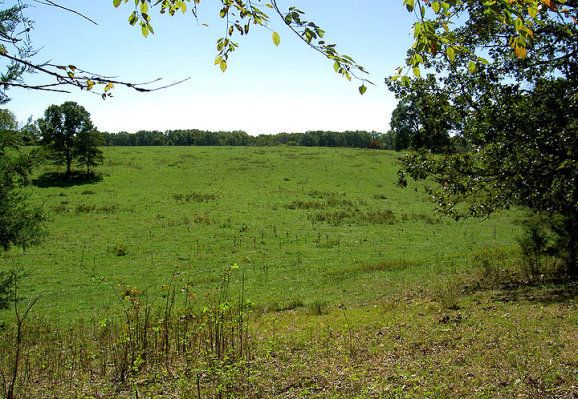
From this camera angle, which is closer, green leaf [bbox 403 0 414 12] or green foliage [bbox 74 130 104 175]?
green leaf [bbox 403 0 414 12]

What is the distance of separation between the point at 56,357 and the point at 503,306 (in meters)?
10.9

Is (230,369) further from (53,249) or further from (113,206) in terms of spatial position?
A: (113,206)

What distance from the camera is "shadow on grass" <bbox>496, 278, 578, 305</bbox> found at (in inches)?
469

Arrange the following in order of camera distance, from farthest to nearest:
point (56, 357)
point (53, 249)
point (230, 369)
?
point (53, 249) < point (56, 357) < point (230, 369)

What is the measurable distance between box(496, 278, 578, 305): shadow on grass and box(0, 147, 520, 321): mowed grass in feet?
10.4

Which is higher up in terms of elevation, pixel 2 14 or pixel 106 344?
pixel 2 14

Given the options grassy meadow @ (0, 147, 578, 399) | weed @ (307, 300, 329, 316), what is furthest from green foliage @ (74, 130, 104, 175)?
weed @ (307, 300, 329, 316)

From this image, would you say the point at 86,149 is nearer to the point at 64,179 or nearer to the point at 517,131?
the point at 64,179

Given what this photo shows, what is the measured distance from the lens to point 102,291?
783 inches

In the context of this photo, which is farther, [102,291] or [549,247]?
[102,291]

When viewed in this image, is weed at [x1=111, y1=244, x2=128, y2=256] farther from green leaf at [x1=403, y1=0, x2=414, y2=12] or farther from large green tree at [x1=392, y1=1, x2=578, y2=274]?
green leaf at [x1=403, y1=0, x2=414, y2=12]

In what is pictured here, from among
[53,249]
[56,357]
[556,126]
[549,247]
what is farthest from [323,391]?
[53,249]

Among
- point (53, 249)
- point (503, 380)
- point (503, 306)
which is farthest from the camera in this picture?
point (53, 249)

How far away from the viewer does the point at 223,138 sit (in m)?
139
